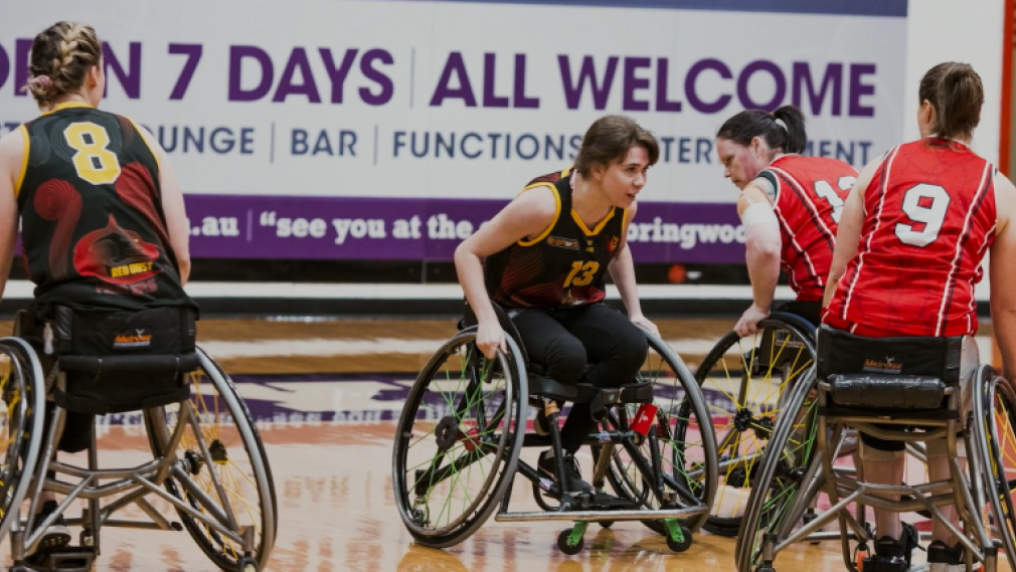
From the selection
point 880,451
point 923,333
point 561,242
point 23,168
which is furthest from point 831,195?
point 23,168

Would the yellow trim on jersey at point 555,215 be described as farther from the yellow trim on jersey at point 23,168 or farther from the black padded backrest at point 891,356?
the yellow trim on jersey at point 23,168

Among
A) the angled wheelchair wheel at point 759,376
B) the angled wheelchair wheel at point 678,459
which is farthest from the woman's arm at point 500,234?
the angled wheelchair wheel at point 759,376

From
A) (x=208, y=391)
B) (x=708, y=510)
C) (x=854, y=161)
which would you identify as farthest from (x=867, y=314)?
(x=854, y=161)

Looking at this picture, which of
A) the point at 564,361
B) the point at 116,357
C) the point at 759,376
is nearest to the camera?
the point at 116,357

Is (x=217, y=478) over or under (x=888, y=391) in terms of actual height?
under

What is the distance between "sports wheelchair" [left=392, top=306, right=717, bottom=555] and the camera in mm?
3945

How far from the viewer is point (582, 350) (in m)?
4.07

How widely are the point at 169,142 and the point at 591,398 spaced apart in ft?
17.3

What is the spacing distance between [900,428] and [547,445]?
41.1 inches

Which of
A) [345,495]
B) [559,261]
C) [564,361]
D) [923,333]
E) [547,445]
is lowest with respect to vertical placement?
[345,495]

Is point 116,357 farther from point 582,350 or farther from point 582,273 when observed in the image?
point 582,273

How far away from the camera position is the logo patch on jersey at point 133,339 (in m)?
3.43

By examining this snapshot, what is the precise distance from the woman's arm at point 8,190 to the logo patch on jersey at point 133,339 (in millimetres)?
282

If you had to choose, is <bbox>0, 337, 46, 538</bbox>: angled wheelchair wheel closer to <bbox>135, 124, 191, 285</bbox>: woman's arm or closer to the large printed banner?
<bbox>135, 124, 191, 285</bbox>: woman's arm
